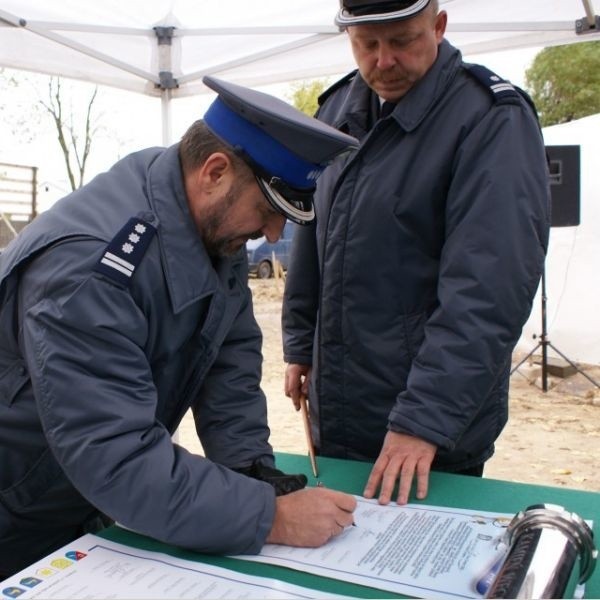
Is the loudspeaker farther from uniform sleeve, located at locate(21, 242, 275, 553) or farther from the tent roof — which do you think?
uniform sleeve, located at locate(21, 242, 275, 553)

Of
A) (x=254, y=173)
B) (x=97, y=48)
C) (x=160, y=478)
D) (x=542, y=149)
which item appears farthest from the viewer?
(x=97, y=48)

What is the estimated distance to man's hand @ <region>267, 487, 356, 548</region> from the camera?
102 centimetres

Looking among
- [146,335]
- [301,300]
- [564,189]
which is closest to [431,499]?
[146,335]

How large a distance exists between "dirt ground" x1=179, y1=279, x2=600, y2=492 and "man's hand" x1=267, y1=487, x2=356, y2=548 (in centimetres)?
298

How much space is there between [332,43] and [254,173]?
242cm

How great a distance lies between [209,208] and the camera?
110 centimetres

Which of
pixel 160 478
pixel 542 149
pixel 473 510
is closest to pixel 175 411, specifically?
pixel 160 478

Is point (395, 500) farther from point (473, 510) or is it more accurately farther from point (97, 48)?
point (97, 48)

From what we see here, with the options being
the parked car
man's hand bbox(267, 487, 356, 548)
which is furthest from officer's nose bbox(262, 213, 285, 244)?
the parked car

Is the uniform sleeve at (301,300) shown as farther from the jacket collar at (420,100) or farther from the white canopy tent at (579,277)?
the white canopy tent at (579,277)

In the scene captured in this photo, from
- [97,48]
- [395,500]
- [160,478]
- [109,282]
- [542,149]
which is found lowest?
[395,500]

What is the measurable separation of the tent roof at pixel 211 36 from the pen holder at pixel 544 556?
2420 millimetres

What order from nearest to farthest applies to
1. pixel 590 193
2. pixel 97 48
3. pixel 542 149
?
pixel 542 149, pixel 97 48, pixel 590 193

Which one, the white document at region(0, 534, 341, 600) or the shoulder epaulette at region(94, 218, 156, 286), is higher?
the shoulder epaulette at region(94, 218, 156, 286)
